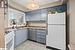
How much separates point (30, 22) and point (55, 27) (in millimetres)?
3777

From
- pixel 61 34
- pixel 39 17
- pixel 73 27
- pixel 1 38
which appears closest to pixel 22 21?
pixel 39 17

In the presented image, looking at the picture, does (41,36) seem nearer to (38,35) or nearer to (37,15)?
(38,35)

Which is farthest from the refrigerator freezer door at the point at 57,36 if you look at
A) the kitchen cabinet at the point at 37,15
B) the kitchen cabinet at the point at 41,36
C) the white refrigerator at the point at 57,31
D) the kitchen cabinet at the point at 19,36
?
the kitchen cabinet at the point at 37,15

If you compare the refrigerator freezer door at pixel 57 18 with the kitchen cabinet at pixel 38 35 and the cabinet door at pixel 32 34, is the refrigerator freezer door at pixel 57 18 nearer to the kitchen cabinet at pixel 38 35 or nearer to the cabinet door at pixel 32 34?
the kitchen cabinet at pixel 38 35

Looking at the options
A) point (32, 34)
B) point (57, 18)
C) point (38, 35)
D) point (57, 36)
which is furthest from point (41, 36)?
point (57, 18)

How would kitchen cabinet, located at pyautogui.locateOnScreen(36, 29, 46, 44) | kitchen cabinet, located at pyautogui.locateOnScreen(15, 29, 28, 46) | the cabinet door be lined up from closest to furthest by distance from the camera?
kitchen cabinet, located at pyautogui.locateOnScreen(15, 29, 28, 46), kitchen cabinet, located at pyautogui.locateOnScreen(36, 29, 46, 44), the cabinet door

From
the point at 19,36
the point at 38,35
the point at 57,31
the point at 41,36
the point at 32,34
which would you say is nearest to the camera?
the point at 57,31

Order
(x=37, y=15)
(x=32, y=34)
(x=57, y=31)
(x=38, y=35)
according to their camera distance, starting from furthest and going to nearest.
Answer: (x=37, y=15), (x=32, y=34), (x=38, y=35), (x=57, y=31)

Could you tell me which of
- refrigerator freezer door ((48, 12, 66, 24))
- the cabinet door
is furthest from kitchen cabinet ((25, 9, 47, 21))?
refrigerator freezer door ((48, 12, 66, 24))

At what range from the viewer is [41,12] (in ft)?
21.1

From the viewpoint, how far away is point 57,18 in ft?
14.4

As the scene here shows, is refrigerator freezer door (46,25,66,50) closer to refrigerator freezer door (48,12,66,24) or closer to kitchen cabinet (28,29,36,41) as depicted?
refrigerator freezer door (48,12,66,24)

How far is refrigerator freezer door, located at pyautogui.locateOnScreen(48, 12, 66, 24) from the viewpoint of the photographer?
420 cm

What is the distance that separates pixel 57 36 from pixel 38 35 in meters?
1.91
